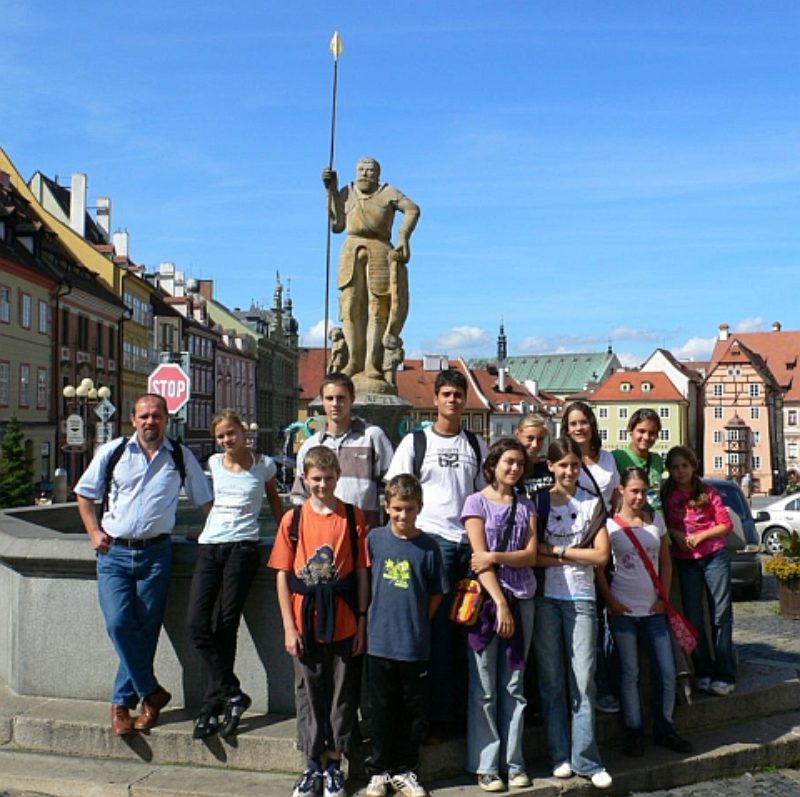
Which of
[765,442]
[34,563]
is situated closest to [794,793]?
[34,563]

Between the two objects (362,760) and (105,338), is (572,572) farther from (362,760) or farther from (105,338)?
(105,338)

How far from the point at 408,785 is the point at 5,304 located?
33.8 meters

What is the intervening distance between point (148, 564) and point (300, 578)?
949 mm

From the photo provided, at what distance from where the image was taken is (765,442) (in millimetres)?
80375

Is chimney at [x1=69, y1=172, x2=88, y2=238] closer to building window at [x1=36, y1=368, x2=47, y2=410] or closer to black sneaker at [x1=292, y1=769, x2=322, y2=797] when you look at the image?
building window at [x1=36, y1=368, x2=47, y2=410]

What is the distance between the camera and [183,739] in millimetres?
5121

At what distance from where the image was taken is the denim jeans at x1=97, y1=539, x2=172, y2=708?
5.16 meters

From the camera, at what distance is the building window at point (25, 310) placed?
120 feet

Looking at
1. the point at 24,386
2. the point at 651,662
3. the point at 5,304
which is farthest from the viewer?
the point at 24,386

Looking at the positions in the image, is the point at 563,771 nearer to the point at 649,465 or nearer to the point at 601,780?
the point at 601,780

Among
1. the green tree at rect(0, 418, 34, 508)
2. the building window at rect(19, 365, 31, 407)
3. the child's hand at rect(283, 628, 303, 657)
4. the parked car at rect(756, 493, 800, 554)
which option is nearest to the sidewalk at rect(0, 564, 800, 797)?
the child's hand at rect(283, 628, 303, 657)

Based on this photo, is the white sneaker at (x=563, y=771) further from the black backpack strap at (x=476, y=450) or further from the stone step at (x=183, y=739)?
the black backpack strap at (x=476, y=450)

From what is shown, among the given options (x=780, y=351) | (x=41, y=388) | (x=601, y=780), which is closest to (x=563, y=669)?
(x=601, y=780)

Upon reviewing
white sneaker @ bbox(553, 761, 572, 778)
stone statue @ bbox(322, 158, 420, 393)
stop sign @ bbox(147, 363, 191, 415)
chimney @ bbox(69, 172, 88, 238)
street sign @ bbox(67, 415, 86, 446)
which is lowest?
white sneaker @ bbox(553, 761, 572, 778)
